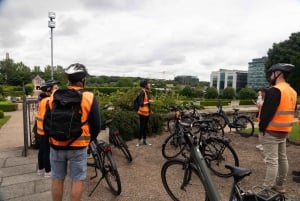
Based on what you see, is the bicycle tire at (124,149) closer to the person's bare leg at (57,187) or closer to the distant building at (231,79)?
the person's bare leg at (57,187)

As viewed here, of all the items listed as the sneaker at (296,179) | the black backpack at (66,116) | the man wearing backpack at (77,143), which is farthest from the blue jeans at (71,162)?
the sneaker at (296,179)

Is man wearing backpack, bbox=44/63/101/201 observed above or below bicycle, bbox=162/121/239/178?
above

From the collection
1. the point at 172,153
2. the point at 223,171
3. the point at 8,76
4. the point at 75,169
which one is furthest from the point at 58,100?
the point at 8,76

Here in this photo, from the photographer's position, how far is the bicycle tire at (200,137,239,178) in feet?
14.6

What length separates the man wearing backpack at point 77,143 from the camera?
2521mm

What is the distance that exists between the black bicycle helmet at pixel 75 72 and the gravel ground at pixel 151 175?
1866 mm

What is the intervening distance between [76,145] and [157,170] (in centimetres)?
262

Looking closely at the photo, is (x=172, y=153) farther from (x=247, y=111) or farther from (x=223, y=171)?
(x=247, y=111)

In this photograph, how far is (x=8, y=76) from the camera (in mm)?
51719

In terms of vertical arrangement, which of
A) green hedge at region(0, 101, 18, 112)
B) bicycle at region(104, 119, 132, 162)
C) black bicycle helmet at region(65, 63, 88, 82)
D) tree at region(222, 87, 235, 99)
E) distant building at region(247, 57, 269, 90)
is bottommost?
green hedge at region(0, 101, 18, 112)

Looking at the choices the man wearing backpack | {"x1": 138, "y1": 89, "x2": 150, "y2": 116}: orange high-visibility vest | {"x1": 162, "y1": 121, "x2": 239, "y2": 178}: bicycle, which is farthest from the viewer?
{"x1": 138, "y1": 89, "x2": 150, "y2": 116}: orange high-visibility vest

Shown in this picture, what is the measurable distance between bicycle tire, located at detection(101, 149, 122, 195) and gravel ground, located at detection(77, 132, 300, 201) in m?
0.09

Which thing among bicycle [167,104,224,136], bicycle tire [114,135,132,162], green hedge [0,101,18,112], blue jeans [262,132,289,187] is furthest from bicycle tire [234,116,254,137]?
green hedge [0,101,18,112]

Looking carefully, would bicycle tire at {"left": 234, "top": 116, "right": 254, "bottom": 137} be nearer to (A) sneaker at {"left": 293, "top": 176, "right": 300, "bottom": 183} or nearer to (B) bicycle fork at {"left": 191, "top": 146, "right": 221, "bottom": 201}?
(A) sneaker at {"left": 293, "top": 176, "right": 300, "bottom": 183}
